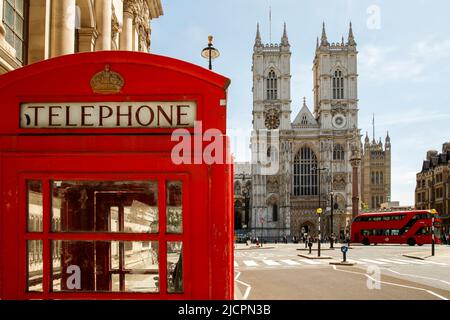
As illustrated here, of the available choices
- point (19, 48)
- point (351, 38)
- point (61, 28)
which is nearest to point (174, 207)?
point (19, 48)

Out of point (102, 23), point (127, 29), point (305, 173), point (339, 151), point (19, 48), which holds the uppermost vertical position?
point (127, 29)

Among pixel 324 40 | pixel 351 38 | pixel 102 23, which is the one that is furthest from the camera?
pixel 324 40

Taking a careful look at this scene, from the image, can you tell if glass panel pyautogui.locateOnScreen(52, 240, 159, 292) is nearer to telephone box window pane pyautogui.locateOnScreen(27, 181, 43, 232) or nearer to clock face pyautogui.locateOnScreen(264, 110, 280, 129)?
telephone box window pane pyautogui.locateOnScreen(27, 181, 43, 232)

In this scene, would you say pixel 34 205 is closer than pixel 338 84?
Answer: Yes

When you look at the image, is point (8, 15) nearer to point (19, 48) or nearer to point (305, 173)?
point (19, 48)

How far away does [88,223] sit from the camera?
3109 mm

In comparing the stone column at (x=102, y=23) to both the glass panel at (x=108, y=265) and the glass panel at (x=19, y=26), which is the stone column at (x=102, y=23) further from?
the glass panel at (x=108, y=265)

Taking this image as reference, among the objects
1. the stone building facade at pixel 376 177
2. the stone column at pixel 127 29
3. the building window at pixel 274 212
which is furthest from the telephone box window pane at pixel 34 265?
the stone building facade at pixel 376 177

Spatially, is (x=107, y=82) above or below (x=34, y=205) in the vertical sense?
above

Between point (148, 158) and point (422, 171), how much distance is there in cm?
8414

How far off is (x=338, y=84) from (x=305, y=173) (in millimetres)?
15440

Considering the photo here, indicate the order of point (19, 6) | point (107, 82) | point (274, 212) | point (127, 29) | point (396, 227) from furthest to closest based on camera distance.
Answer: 1. point (274, 212)
2. point (396, 227)
3. point (127, 29)
4. point (19, 6)
5. point (107, 82)

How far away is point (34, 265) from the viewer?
119 inches
